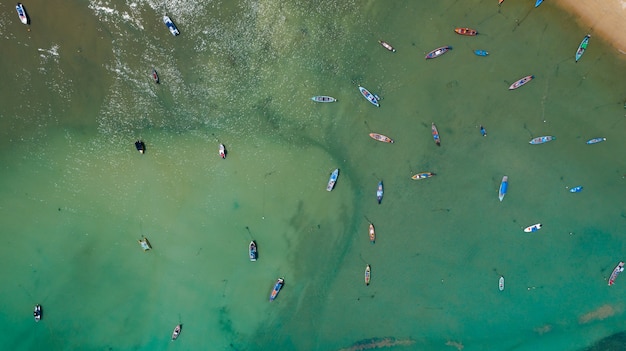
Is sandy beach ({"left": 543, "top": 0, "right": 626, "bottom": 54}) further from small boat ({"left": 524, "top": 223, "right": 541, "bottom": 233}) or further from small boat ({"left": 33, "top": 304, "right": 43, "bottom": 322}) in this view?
small boat ({"left": 33, "top": 304, "right": 43, "bottom": 322})

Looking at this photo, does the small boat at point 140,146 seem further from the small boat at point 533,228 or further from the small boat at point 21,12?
the small boat at point 533,228

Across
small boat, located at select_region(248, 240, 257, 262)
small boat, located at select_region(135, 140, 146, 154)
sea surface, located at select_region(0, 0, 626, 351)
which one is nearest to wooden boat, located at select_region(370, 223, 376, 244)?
sea surface, located at select_region(0, 0, 626, 351)

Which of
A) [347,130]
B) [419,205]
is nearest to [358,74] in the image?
[347,130]

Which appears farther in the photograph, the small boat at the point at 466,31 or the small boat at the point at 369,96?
the small boat at the point at 369,96

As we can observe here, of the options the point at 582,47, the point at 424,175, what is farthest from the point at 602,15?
the point at 424,175

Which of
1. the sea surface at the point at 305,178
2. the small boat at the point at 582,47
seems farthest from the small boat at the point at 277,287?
the small boat at the point at 582,47

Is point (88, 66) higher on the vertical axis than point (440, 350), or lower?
higher

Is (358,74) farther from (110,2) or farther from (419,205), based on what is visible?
(110,2)
